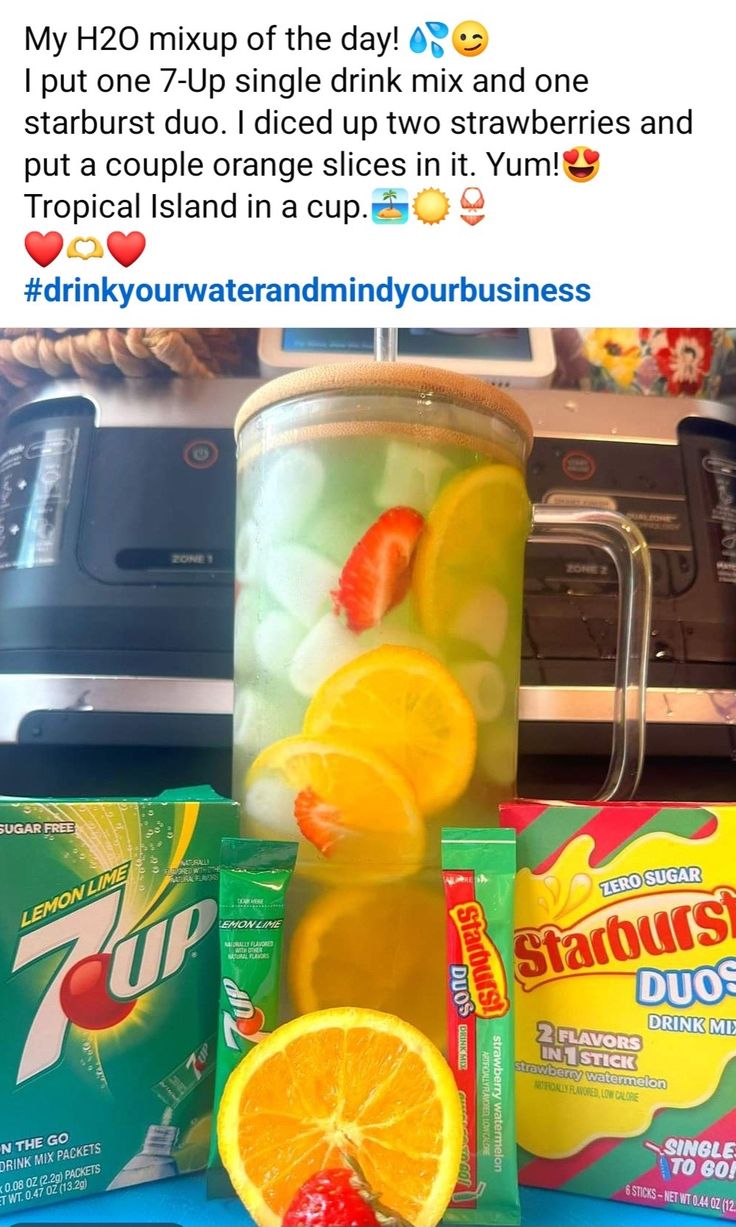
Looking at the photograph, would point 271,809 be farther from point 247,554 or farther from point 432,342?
point 432,342

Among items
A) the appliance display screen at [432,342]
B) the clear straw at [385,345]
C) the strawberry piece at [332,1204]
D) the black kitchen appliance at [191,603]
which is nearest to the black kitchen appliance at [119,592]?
the black kitchen appliance at [191,603]
